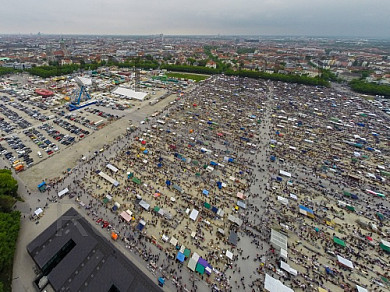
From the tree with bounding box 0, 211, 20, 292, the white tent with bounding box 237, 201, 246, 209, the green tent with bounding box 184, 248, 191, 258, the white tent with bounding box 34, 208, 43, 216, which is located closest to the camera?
the tree with bounding box 0, 211, 20, 292

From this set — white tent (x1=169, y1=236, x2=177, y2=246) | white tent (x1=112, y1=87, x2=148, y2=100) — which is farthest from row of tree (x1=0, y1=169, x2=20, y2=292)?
white tent (x1=112, y1=87, x2=148, y2=100)

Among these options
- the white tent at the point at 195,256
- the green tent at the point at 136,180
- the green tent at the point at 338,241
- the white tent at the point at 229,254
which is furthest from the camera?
the green tent at the point at 136,180

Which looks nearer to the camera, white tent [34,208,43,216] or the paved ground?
the paved ground

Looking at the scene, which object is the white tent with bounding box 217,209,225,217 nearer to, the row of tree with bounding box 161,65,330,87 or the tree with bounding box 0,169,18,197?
the tree with bounding box 0,169,18,197

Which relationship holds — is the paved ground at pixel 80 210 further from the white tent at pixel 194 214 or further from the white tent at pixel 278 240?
the white tent at pixel 194 214

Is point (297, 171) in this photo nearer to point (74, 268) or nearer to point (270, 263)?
point (270, 263)

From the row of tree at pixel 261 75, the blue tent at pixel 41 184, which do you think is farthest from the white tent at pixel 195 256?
the row of tree at pixel 261 75

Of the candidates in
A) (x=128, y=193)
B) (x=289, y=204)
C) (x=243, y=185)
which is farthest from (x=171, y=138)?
(x=289, y=204)

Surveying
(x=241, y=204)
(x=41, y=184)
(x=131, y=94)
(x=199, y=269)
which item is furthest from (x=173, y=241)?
(x=131, y=94)

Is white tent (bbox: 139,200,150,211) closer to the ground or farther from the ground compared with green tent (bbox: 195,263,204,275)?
farther from the ground
